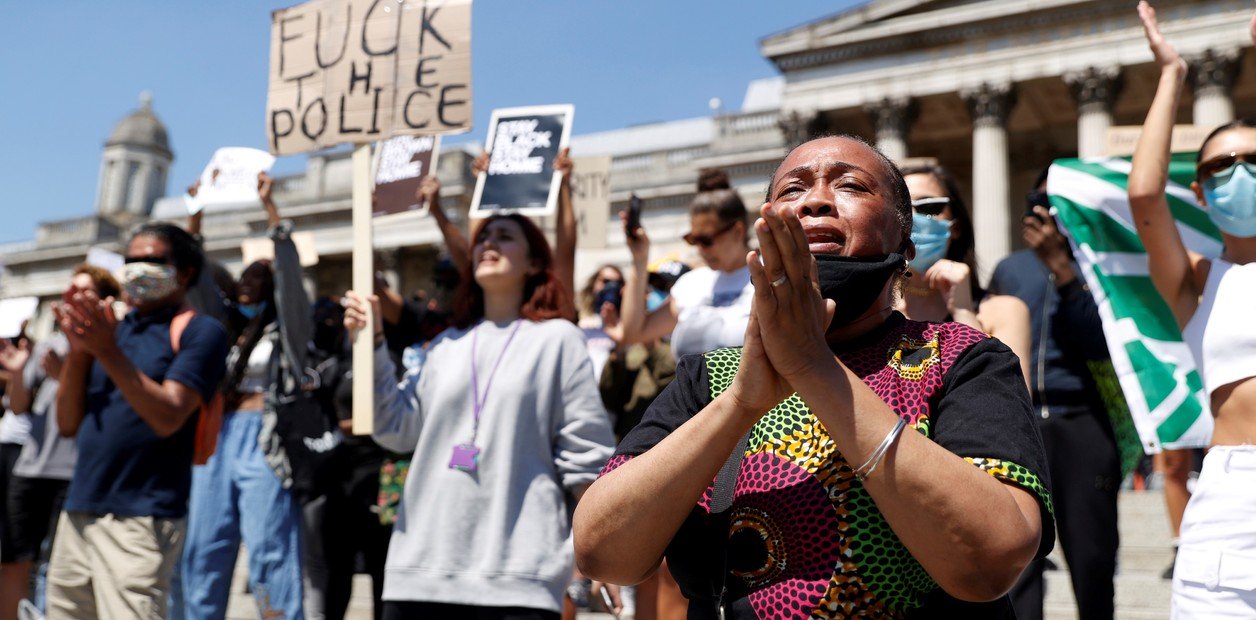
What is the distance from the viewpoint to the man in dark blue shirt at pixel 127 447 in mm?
3918

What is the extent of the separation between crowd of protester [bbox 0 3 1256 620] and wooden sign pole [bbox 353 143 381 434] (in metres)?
0.06

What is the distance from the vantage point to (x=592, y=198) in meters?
7.52

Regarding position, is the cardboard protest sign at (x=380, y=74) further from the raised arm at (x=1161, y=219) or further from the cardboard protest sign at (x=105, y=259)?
the cardboard protest sign at (x=105, y=259)

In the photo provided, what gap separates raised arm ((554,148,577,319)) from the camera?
14.7 feet

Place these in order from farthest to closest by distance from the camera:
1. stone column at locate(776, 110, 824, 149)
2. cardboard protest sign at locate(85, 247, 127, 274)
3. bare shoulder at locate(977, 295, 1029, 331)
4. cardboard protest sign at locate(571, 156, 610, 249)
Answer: stone column at locate(776, 110, 824, 149)
cardboard protest sign at locate(571, 156, 610, 249)
cardboard protest sign at locate(85, 247, 127, 274)
bare shoulder at locate(977, 295, 1029, 331)

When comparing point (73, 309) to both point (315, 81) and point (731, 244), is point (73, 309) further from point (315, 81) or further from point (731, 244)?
point (731, 244)

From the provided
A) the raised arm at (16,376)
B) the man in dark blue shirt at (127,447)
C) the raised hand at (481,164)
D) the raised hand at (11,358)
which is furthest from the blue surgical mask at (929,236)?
the raised hand at (11,358)

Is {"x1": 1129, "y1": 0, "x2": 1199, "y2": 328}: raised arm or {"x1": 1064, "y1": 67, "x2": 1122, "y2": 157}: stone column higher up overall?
{"x1": 1064, "y1": 67, "x2": 1122, "y2": 157}: stone column

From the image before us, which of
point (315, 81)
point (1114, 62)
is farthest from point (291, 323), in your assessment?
point (1114, 62)

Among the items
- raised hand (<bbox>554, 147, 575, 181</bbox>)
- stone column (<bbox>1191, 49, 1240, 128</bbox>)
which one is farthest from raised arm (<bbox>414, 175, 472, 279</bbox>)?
stone column (<bbox>1191, 49, 1240, 128</bbox>)

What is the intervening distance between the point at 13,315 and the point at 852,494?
731cm

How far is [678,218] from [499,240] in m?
23.7

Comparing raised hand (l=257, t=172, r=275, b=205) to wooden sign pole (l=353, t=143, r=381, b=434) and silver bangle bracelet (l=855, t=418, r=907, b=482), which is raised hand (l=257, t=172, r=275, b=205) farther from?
silver bangle bracelet (l=855, t=418, r=907, b=482)

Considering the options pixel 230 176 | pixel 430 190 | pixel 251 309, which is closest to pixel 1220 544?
pixel 430 190
